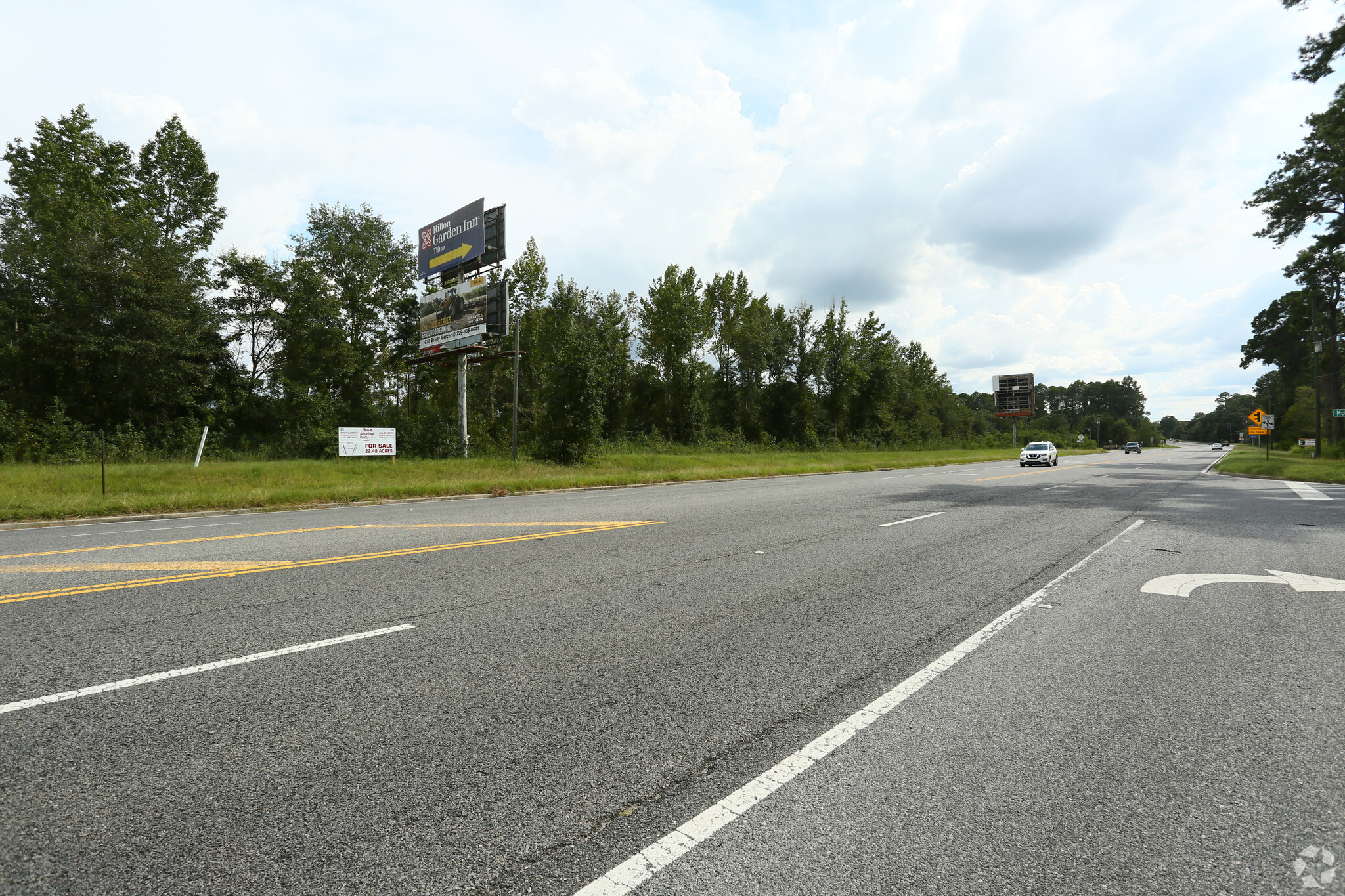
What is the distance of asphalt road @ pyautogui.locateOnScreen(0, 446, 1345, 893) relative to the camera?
7.39 ft

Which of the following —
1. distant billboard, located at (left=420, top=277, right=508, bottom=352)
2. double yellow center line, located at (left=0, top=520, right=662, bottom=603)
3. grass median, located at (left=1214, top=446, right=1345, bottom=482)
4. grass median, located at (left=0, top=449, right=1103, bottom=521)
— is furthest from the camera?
distant billboard, located at (left=420, top=277, right=508, bottom=352)

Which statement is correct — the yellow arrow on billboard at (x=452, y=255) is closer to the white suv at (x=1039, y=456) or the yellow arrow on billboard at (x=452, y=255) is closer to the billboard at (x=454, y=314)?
the billboard at (x=454, y=314)

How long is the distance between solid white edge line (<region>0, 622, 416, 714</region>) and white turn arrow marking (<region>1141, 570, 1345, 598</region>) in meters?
7.33

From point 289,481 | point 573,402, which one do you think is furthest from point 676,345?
point 289,481

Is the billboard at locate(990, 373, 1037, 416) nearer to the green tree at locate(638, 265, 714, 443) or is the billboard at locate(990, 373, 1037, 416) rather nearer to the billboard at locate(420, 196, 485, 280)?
the green tree at locate(638, 265, 714, 443)

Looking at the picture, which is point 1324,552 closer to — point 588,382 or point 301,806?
point 301,806

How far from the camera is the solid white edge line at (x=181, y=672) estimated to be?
139 inches

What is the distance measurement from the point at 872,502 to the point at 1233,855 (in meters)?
12.9

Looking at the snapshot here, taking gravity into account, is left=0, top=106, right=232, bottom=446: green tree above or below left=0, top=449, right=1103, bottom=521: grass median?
above

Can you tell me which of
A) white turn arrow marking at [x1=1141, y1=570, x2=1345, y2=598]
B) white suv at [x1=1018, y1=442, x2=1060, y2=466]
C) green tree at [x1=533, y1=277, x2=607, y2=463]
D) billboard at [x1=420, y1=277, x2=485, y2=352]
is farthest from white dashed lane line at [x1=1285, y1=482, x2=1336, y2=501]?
billboard at [x1=420, y1=277, x2=485, y2=352]

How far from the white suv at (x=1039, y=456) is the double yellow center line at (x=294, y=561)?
31.4 meters

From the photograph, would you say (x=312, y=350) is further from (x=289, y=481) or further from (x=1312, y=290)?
(x=1312, y=290)

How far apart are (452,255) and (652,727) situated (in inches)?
1242

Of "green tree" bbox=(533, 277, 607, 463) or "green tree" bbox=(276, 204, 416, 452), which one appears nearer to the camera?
"green tree" bbox=(533, 277, 607, 463)
